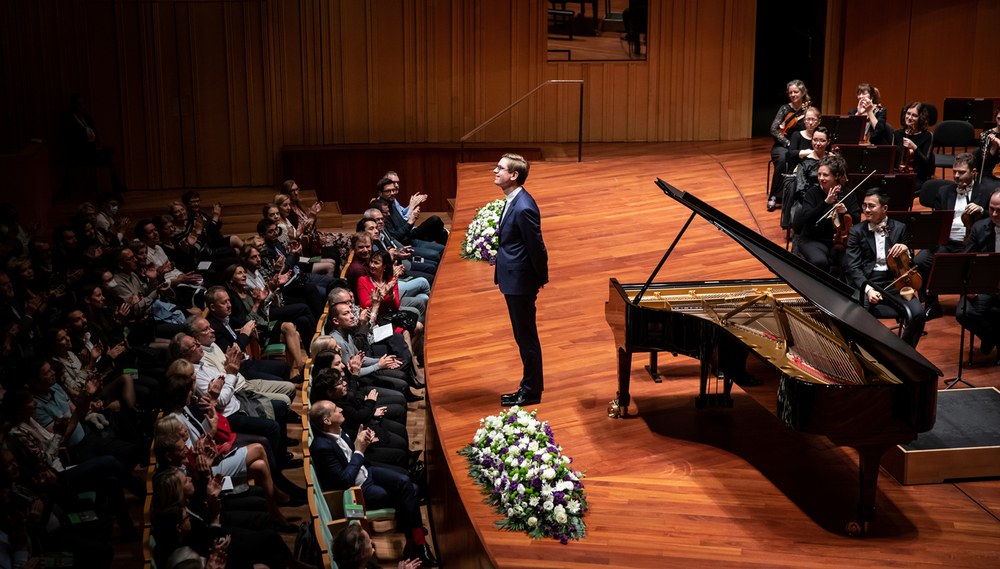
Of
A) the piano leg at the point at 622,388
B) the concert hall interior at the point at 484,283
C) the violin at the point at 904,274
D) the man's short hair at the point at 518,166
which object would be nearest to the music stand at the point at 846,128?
the concert hall interior at the point at 484,283

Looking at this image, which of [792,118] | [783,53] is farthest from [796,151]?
[783,53]

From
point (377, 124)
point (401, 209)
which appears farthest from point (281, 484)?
point (377, 124)

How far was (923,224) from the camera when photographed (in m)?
5.04

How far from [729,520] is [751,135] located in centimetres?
849

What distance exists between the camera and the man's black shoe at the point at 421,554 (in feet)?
13.3

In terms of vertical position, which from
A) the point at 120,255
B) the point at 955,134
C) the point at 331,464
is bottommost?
the point at 331,464

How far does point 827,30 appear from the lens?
10.2 metres

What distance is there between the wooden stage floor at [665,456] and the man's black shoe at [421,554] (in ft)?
0.28

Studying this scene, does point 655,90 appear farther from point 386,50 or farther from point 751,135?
point 386,50

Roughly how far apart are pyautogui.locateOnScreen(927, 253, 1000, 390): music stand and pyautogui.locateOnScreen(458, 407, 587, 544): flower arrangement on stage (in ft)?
7.25

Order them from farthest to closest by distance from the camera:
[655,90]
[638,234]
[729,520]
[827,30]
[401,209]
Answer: [655,90] → [827,30] → [401,209] → [638,234] → [729,520]

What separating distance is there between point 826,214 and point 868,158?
1000mm

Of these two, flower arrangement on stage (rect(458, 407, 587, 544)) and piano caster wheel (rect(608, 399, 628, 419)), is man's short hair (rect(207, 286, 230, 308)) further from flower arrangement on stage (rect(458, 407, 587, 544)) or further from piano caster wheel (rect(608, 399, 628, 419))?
piano caster wheel (rect(608, 399, 628, 419))

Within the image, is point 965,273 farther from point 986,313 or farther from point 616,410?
point 616,410
